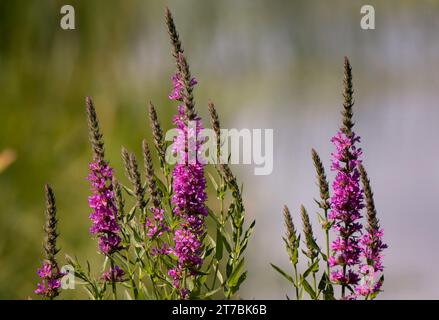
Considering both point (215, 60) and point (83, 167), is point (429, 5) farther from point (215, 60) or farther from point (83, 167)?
point (83, 167)

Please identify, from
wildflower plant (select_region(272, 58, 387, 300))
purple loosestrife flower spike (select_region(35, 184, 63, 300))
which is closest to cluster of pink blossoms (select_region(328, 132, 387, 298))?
wildflower plant (select_region(272, 58, 387, 300))

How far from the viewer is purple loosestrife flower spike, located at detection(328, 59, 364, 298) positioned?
1963 millimetres

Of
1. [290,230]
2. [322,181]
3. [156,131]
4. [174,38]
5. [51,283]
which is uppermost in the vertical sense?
[174,38]

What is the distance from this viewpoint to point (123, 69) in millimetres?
5395

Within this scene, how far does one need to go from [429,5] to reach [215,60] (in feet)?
10.3

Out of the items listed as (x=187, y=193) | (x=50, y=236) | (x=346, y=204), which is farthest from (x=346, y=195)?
(x=50, y=236)

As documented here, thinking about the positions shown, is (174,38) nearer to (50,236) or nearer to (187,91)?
(187,91)

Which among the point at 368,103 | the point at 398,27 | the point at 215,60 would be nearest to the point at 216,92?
the point at 215,60

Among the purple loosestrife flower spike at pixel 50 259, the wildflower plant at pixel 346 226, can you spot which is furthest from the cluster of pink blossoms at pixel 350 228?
the purple loosestrife flower spike at pixel 50 259

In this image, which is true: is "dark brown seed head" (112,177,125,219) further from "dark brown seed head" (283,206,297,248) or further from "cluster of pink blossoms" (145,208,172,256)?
"dark brown seed head" (283,206,297,248)

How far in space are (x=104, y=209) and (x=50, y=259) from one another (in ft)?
0.71

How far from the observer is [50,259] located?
202cm

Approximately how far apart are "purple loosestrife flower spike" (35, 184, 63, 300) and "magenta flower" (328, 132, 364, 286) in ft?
2.50
